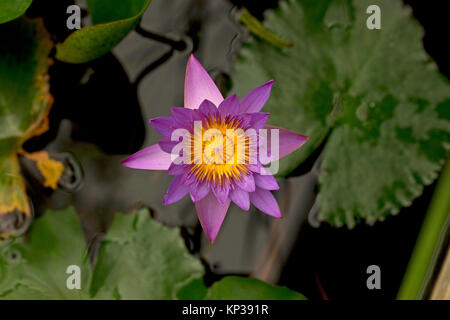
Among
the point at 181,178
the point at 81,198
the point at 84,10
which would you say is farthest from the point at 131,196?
the point at 84,10

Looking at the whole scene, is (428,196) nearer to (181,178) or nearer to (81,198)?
(181,178)

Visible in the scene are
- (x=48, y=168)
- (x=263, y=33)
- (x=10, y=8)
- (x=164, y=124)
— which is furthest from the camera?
(x=48, y=168)

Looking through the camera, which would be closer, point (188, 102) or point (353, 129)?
point (188, 102)

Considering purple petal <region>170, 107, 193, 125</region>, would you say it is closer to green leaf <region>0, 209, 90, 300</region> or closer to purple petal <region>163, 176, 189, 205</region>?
purple petal <region>163, 176, 189, 205</region>

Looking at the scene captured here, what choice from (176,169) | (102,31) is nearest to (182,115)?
(176,169)

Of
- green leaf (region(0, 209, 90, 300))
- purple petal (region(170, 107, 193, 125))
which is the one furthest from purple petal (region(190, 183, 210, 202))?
green leaf (region(0, 209, 90, 300))

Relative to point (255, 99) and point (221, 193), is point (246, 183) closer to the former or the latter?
point (221, 193)
